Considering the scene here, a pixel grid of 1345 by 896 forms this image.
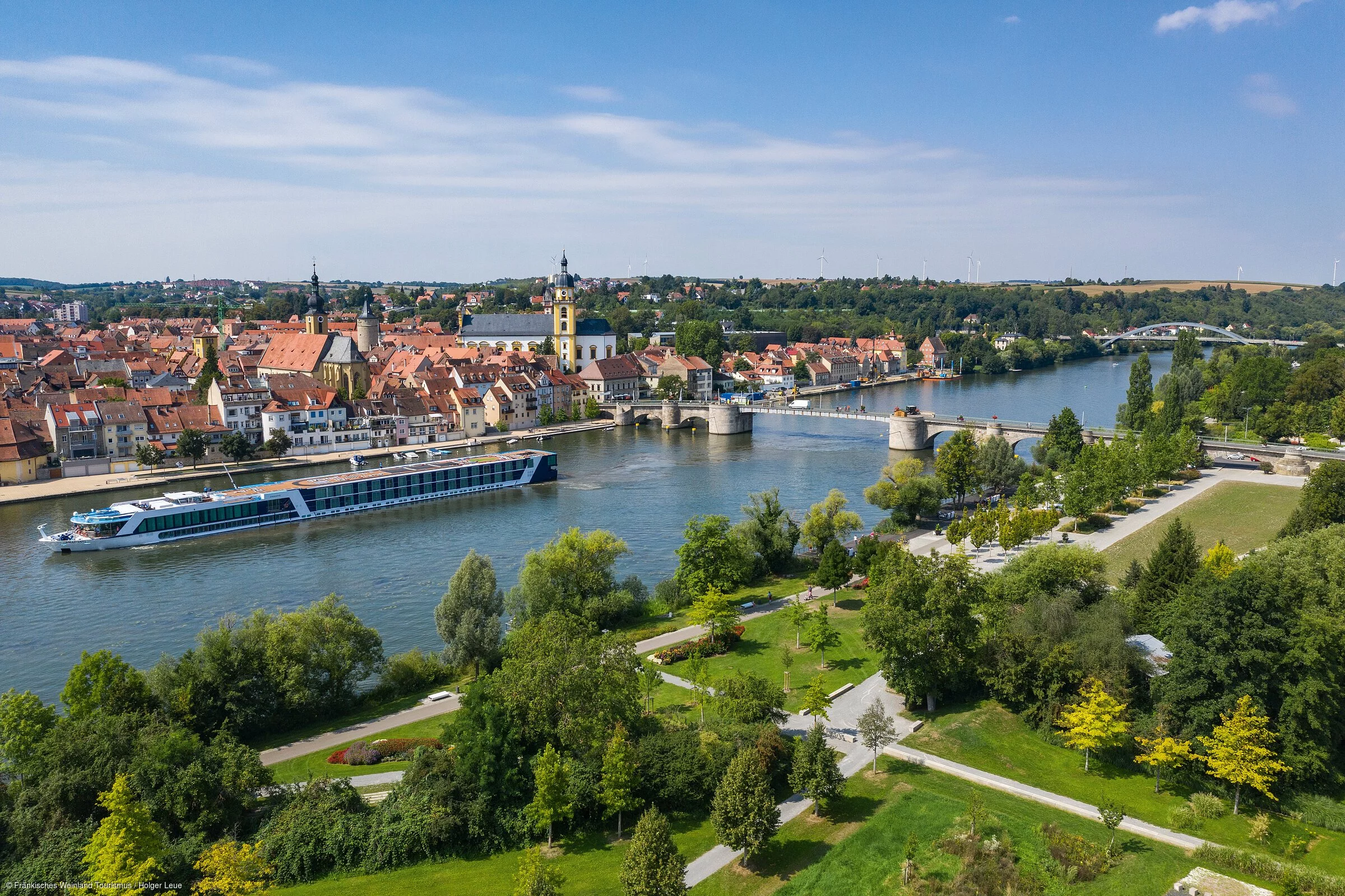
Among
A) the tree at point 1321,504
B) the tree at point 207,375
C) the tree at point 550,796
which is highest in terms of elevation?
the tree at point 207,375

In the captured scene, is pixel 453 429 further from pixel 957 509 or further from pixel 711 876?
pixel 711 876

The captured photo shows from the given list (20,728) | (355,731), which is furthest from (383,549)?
(20,728)

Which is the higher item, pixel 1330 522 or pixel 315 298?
pixel 315 298

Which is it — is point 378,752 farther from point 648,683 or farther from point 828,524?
point 828,524

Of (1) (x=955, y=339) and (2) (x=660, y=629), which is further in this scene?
(1) (x=955, y=339)

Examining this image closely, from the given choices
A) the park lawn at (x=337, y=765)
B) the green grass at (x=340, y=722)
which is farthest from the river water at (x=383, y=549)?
the park lawn at (x=337, y=765)

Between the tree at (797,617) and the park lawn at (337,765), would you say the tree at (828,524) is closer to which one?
the tree at (797,617)

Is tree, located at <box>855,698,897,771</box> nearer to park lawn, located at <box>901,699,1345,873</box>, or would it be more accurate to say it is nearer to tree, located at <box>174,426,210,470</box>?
park lawn, located at <box>901,699,1345,873</box>

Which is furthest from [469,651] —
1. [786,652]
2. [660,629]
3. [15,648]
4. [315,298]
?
[315,298]
